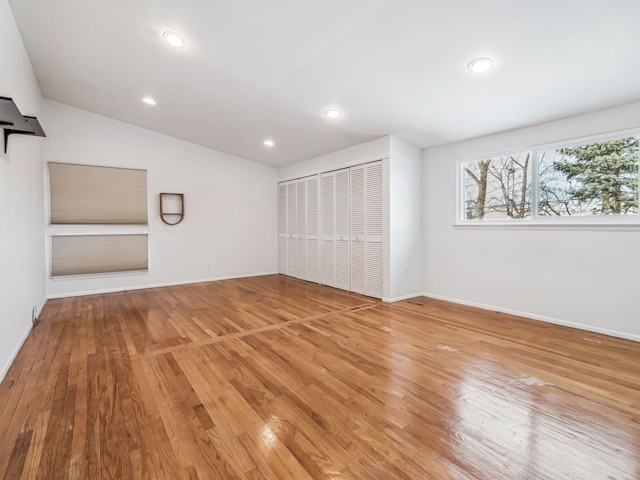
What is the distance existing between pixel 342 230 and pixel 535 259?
109 inches

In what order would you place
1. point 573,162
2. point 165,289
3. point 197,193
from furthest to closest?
point 197,193
point 165,289
point 573,162

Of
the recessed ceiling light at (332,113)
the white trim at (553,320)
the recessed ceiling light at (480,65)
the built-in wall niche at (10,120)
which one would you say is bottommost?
the white trim at (553,320)

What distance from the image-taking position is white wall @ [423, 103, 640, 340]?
9.96 ft

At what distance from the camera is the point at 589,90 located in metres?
2.78

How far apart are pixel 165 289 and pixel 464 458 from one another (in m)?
5.21

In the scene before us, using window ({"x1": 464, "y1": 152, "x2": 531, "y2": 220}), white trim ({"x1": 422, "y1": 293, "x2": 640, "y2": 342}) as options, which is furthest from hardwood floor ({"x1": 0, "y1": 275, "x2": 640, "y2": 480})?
window ({"x1": 464, "y1": 152, "x2": 531, "y2": 220})

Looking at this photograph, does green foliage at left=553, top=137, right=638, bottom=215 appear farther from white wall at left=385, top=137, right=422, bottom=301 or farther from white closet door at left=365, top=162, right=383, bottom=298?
white closet door at left=365, top=162, right=383, bottom=298

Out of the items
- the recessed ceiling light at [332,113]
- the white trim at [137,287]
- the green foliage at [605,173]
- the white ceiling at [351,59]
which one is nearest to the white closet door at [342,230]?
the white ceiling at [351,59]

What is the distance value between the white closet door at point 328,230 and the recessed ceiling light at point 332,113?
150 centimetres

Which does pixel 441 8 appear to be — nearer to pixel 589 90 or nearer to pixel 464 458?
pixel 589 90

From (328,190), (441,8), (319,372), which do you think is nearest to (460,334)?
(319,372)

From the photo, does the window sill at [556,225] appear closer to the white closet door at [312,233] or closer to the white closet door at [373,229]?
the white closet door at [373,229]

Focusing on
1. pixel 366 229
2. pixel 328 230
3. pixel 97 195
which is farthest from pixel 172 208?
pixel 366 229

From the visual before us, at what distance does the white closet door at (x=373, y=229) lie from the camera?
4527 millimetres
